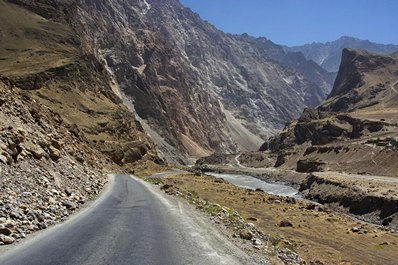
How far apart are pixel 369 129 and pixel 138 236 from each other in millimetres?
159603

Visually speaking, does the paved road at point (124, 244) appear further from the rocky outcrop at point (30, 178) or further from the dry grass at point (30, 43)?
the dry grass at point (30, 43)

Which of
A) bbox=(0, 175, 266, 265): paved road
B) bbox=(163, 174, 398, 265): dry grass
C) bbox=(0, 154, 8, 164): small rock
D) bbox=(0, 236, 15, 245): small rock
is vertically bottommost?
bbox=(163, 174, 398, 265): dry grass

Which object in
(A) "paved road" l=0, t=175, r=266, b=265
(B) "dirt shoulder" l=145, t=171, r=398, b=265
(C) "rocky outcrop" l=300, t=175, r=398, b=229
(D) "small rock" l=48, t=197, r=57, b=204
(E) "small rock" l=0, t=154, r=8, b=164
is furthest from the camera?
(C) "rocky outcrop" l=300, t=175, r=398, b=229

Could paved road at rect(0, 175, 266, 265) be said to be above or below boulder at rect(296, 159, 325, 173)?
above

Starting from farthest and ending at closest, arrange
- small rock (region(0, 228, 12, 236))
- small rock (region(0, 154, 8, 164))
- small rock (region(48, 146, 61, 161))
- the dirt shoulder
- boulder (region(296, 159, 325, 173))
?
boulder (region(296, 159, 325, 173))
small rock (region(48, 146, 61, 161))
the dirt shoulder
small rock (region(0, 154, 8, 164))
small rock (region(0, 228, 12, 236))

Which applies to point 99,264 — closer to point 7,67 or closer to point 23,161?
point 23,161

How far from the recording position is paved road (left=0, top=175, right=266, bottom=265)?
13.0 meters

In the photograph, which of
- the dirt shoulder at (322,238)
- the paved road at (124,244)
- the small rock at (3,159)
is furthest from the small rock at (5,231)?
the dirt shoulder at (322,238)

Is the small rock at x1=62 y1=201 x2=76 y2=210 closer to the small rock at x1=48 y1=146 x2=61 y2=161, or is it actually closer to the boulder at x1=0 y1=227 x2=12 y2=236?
the small rock at x1=48 y1=146 x2=61 y2=161

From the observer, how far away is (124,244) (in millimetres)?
15172

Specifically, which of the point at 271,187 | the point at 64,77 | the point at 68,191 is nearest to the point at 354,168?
the point at 271,187

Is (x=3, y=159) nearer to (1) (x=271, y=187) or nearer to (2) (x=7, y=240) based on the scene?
(2) (x=7, y=240)

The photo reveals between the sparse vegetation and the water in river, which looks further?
the sparse vegetation

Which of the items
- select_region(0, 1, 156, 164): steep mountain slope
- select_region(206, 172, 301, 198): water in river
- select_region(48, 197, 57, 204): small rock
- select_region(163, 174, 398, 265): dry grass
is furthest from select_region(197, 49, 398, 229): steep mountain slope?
select_region(0, 1, 156, 164): steep mountain slope
